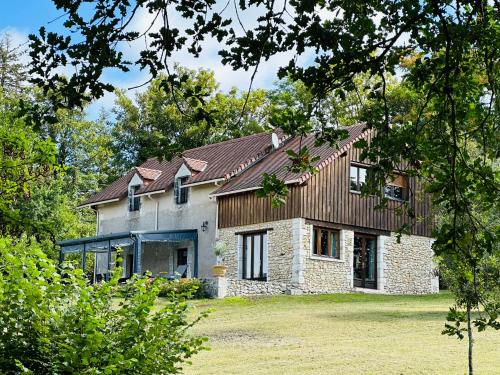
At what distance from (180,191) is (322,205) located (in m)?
7.29

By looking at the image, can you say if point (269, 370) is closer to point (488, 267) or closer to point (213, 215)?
point (488, 267)

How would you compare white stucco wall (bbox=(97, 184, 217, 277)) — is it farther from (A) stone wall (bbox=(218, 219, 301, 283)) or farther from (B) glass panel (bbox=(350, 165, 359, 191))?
(B) glass panel (bbox=(350, 165, 359, 191))

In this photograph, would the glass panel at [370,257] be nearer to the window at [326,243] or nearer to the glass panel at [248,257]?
the window at [326,243]

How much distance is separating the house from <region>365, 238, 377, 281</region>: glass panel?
0.04 meters

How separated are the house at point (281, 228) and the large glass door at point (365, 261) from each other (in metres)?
0.04

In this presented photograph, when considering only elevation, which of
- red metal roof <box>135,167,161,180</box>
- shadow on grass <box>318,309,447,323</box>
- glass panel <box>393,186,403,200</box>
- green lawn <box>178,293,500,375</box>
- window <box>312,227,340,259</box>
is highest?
red metal roof <box>135,167,161,180</box>

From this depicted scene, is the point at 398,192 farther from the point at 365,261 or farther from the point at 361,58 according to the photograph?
the point at 361,58

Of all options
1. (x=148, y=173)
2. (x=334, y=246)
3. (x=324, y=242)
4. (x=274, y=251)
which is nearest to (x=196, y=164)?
(x=148, y=173)

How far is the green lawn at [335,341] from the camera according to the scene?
568 inches

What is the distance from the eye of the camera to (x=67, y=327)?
855 centimetres

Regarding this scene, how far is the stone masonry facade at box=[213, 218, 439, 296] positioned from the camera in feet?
102

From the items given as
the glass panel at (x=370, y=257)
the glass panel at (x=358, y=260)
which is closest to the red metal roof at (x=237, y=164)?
the glass panel at (x=358, y=260)

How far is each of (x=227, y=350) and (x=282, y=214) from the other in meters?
15.7

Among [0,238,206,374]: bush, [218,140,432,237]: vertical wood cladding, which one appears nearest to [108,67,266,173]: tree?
[218,140,432,237]: vertical wood cladding
